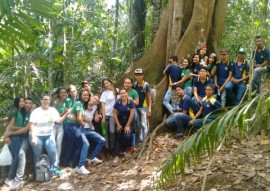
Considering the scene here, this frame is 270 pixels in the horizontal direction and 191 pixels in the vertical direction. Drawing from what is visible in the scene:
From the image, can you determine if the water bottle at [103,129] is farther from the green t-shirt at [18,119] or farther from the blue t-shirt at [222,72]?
the blue t-shirt at [222,72]

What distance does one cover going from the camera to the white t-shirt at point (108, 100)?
20.4 ft

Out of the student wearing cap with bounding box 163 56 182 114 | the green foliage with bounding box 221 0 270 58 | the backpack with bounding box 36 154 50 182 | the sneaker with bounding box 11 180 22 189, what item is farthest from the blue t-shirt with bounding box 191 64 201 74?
the green foliage with bounding box 221 0 270 58

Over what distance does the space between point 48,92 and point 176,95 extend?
3.09 m

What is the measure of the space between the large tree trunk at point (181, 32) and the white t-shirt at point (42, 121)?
2.20 m

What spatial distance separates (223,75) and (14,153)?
161 inches

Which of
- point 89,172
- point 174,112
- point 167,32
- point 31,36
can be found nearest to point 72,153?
point 89,172

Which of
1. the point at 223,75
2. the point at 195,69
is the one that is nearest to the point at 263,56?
the point at 223,75

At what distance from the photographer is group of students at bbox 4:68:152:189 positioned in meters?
5.57

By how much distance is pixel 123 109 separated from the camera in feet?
19.6

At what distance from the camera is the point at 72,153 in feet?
19.9

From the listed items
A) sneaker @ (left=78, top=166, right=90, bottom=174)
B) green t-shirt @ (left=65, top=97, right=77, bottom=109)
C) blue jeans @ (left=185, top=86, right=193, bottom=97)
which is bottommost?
sneaker @ (left=78, top=166, right=90, bottom=174)

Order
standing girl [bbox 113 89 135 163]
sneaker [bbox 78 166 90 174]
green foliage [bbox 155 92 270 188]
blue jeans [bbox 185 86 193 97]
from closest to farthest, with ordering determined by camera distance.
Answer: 1. green foliage [bbox 155 92 270 188]
2. sneaker [bbox 78 166 90 174]
3. standing girl [bbox 113 89 135 163]
4. blue jeans [bbox 185 86 193 97]

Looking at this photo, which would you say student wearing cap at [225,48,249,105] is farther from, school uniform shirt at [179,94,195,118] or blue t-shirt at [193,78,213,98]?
school uniform shirt at [179,94,195,118]

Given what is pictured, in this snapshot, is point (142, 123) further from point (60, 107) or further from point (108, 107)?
point (60, 107)
